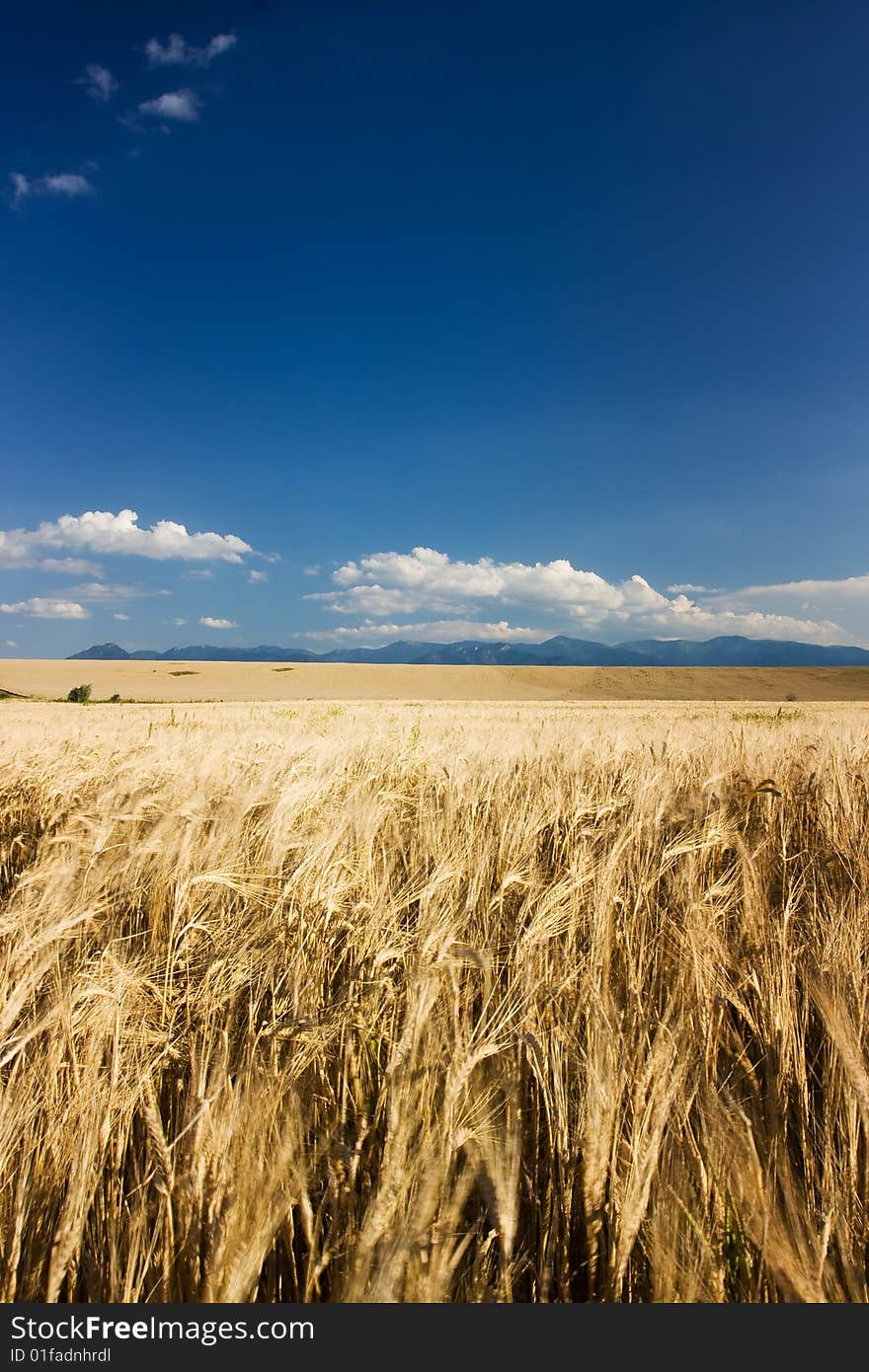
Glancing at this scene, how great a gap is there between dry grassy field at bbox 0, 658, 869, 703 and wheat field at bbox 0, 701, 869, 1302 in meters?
63.6

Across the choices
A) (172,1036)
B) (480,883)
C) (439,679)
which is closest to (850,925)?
(480,883)

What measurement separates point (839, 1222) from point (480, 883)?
4.07 feet

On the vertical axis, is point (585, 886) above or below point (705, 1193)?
above

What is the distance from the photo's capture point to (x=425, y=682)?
3260 inches

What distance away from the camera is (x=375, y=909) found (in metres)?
1.71

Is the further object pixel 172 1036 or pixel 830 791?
pixel 830 791

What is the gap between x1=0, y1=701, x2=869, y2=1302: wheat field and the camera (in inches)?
32.9

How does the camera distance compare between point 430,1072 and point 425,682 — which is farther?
point 425,682

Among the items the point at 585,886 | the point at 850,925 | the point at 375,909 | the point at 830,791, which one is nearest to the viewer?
the point at 850,925

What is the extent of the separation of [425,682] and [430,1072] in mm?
81774

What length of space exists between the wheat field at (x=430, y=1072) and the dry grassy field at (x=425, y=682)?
209 ft

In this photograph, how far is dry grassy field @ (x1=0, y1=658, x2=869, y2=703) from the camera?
68938 millimetres

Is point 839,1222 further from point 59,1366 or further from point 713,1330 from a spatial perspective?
point 59,1366

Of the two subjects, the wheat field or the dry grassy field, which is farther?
the dry grassy field
